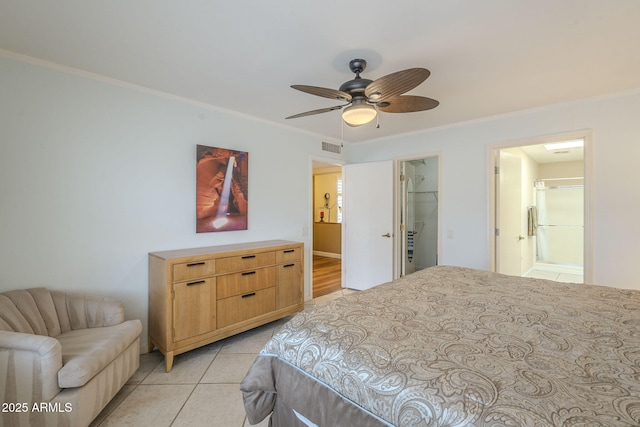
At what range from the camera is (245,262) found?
280cm

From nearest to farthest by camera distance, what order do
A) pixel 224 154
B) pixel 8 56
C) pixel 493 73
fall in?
1. pixel 8 56
2. pixel 493 73
3. pixel 224 154

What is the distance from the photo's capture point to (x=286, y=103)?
2936 mm

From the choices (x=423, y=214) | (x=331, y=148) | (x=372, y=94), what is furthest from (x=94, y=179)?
(x=423, y=214)

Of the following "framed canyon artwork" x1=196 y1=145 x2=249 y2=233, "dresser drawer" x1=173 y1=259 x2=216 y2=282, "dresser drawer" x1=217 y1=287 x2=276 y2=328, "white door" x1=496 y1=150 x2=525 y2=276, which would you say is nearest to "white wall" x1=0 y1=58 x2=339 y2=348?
"framed canyon artwork" x1=196 y1=145 x2=249 y2=233

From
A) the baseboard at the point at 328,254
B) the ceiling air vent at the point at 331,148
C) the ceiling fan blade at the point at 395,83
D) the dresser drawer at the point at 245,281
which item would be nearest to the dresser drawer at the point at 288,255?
the dresser drawer at the point at 245,281

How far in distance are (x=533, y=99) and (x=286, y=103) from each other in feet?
8.14

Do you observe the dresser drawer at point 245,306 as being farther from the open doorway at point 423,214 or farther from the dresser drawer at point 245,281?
the open doorway at point 423,214

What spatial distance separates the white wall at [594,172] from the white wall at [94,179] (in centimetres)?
275

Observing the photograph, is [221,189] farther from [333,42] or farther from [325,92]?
[333,42]

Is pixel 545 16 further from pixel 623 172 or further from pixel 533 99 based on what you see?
pixel 623 172

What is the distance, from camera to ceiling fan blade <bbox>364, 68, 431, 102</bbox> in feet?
5.19

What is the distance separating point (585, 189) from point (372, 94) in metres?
2.58

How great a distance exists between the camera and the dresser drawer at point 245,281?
2.64m

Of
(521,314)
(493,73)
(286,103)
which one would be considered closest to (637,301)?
(521,314)
